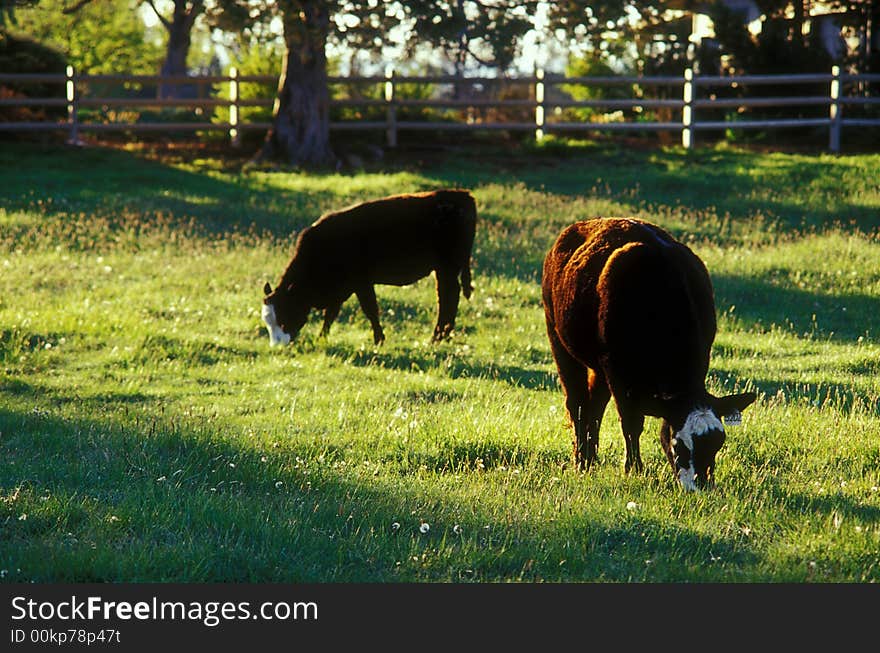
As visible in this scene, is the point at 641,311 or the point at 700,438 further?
the point at 641,311

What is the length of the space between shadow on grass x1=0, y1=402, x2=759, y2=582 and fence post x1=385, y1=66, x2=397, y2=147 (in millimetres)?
23199

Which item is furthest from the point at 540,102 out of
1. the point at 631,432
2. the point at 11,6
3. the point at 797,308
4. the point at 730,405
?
the point at 730,405

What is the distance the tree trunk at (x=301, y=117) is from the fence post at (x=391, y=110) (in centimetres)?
184

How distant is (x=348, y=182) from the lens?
25.0 metres

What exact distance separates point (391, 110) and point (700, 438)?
24675 millimetres

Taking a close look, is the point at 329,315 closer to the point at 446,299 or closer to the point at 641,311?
the point at 446,299

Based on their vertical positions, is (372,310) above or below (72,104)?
below

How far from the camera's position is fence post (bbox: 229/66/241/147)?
96.7 feet

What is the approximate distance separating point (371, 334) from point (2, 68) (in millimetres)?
22108

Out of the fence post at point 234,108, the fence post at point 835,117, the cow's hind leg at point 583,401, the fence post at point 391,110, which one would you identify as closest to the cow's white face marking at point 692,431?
the cow's hind leg at point 583,401

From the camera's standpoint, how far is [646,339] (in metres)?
6.54

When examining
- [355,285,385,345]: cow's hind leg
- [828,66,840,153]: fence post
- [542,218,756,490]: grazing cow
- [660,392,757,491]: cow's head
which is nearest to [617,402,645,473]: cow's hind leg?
[542,218,756,490]: grazing cow

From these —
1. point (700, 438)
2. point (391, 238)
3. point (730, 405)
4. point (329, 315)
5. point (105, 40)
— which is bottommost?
point (329, 315)

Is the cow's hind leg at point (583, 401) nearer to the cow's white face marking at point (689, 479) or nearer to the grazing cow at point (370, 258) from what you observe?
the cow's white face marking at point (689, 479)
